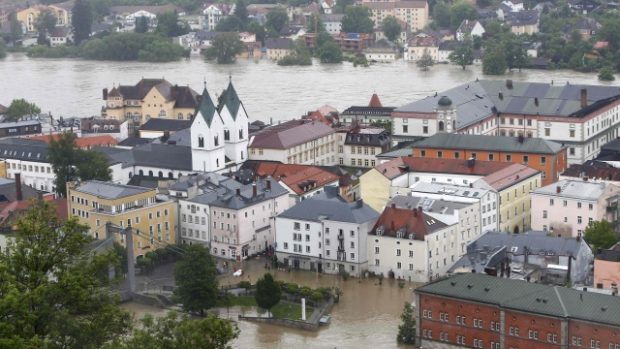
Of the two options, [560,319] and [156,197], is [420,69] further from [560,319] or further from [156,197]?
[560,319]

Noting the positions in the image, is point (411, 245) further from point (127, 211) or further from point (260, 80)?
point (260, 80)

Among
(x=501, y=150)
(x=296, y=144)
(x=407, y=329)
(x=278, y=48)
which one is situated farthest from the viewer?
(x=278, y=48)

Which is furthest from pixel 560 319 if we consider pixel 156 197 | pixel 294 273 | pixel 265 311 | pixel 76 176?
pixel 76 176

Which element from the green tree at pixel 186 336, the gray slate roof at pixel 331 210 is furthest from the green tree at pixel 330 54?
the green tree at pixel 186 336

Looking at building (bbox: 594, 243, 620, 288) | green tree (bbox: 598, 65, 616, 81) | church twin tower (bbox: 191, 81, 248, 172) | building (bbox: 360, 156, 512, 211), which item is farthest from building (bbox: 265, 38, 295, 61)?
building (bbox: 594, 243, 620, 288)

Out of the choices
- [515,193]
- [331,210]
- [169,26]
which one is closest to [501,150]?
[515,193]
